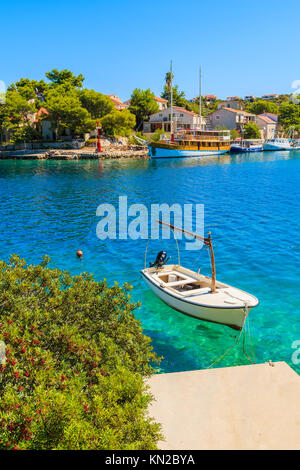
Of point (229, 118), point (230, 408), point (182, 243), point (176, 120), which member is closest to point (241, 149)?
point (229, 118)

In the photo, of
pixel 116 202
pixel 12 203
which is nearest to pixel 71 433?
pixel 116 202

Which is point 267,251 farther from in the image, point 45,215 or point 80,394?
point 45,215

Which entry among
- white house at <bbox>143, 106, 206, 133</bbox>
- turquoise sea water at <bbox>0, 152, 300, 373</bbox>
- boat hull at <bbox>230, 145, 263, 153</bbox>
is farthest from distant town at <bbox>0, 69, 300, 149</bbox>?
turquoise sea water at <bbox>0, 152, 300, 373</bbox>

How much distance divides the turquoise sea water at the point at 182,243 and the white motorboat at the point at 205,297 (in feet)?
2.41

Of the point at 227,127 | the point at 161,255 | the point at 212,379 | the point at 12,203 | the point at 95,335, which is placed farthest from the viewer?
the point at 227,127

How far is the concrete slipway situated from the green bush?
2.88 ft

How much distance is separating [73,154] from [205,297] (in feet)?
292

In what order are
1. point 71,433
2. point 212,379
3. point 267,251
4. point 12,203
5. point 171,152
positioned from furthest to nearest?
point 171,152
point 12,203
point 267,251
point 212,379
point 71,433

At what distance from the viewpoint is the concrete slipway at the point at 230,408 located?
713cm

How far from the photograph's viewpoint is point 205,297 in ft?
44.9

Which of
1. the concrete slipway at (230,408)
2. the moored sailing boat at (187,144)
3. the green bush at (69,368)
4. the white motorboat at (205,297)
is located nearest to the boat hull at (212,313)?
the white motorboat at (205,297)

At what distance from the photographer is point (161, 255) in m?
17.6

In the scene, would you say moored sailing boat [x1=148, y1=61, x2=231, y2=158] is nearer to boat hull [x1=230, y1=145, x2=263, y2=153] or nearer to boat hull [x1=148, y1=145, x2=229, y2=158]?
boat hull [x1=148, y1=145, x2=229, y2=158]

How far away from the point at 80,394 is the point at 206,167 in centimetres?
7193
